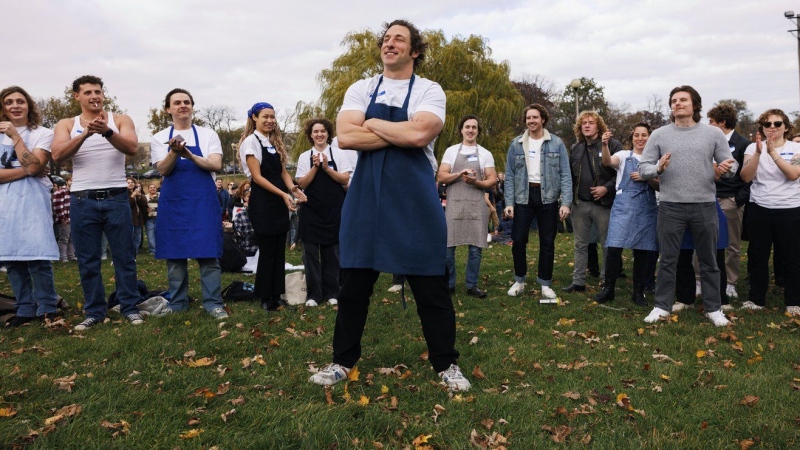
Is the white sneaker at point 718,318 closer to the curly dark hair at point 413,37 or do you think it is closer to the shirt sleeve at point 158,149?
the curly dark hair at point 413,37

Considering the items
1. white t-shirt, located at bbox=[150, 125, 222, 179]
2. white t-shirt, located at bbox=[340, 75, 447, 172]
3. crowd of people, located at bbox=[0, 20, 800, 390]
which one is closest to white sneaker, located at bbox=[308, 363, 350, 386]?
crowd of people, located at bbox=[0, 20, 800, 390]

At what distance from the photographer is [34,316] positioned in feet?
20.5

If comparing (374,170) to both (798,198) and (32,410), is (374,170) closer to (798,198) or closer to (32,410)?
(32,410)

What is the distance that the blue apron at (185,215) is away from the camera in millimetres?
6391

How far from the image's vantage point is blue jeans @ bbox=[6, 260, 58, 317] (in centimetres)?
618

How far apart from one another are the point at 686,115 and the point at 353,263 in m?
4.35

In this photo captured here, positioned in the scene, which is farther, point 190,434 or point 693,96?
point 693,96

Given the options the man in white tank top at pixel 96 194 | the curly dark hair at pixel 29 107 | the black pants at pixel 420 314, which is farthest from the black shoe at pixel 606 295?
the curly dark hair at pixel 29 107

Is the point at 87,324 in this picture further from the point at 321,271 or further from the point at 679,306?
the point at 679,306

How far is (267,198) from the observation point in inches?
271

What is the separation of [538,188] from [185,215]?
452 cm

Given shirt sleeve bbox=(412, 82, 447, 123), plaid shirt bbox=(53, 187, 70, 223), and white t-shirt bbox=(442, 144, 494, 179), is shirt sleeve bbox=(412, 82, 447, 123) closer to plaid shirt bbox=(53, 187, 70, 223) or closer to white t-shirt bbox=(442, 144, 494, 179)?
white t-shirt bbox=(442, 144, 494, 179)

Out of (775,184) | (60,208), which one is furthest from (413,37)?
(60,208)

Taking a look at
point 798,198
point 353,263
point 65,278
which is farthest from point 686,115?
point 65,278
